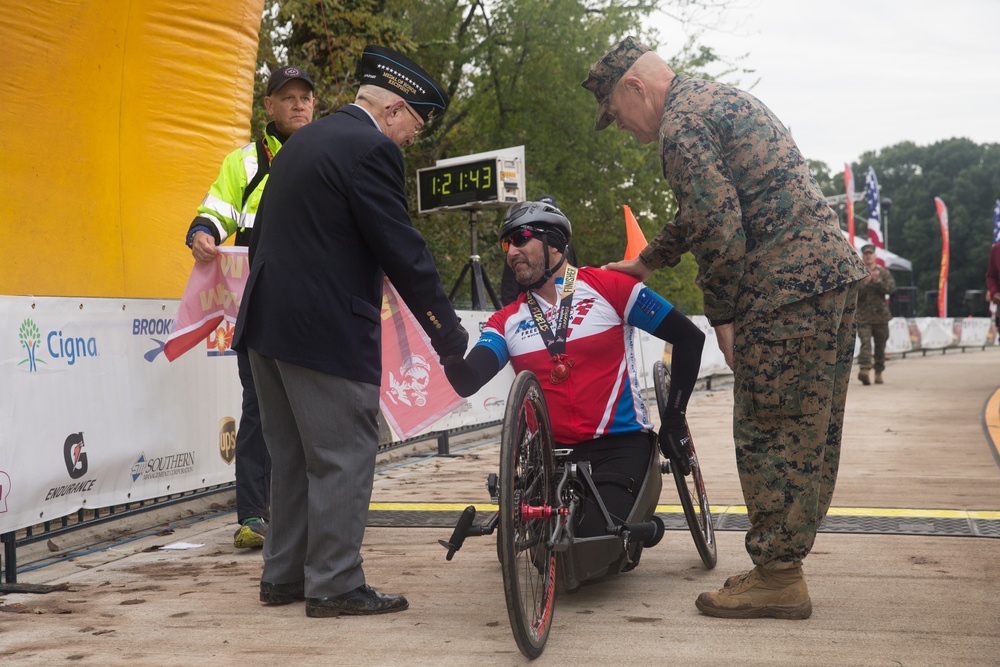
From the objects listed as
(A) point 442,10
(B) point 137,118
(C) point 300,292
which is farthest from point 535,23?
(C) point 300,292

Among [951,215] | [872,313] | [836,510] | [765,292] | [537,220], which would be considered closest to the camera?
[765,292]

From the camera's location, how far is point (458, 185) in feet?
36.3

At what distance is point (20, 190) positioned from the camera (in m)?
6.35

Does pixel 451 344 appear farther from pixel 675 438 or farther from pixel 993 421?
pixel 993 421

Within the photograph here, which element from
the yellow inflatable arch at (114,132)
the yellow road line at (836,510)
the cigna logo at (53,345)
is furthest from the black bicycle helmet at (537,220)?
the yellow inflatable arch at (114,132)

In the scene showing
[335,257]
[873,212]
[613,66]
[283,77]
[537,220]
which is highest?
[873,212]

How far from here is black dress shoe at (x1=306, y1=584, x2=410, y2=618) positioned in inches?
148

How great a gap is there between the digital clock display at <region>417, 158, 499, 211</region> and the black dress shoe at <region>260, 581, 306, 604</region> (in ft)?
23.1

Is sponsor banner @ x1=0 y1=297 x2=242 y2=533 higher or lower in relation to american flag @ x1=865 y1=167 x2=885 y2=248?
lower

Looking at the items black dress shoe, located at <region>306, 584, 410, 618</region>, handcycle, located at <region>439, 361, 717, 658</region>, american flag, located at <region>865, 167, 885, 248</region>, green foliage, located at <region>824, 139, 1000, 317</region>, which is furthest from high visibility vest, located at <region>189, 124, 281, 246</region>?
green foliage, located at <region>824, 139, 1000, 317</region>

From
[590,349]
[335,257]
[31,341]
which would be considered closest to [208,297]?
[31,341]

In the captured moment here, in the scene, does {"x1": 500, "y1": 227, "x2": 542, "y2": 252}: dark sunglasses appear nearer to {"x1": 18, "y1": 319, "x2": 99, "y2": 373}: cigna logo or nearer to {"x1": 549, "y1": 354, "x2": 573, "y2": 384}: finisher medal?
{"x1": 549, "y1": 354, "x2": 573, "y2": 384}: finisher medal

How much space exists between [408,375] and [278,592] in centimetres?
141

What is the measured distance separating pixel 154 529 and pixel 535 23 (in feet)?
62.7
